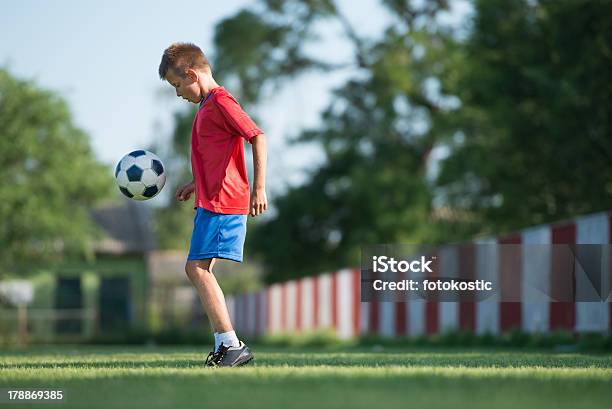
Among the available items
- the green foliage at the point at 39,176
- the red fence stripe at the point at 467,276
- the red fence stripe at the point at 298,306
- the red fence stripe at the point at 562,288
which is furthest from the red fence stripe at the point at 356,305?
the green foliage at the point at 39,176

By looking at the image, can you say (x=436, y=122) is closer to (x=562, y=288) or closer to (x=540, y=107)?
(x=540, y=107)

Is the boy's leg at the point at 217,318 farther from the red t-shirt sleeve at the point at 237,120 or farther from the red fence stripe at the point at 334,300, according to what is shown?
the red fence stripe at the point at 334,300

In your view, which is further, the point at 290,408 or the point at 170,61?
the point at 170,61

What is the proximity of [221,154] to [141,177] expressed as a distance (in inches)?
38.5

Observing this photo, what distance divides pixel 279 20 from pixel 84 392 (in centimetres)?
3141

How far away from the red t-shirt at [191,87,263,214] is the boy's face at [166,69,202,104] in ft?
0.25

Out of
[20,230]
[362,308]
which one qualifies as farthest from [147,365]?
[20,230]

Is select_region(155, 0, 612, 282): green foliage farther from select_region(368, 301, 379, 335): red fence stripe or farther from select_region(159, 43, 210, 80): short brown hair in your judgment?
select_region(159, 43, 210, 80): short brown hair

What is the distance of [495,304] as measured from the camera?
40.9ft

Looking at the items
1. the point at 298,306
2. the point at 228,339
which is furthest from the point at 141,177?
the point at 298,306

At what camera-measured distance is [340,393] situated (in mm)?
3795

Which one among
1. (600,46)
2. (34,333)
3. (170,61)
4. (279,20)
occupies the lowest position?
(34,333)

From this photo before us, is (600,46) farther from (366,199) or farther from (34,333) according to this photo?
(34,333)

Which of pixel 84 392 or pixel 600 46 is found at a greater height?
pixel 600 46
